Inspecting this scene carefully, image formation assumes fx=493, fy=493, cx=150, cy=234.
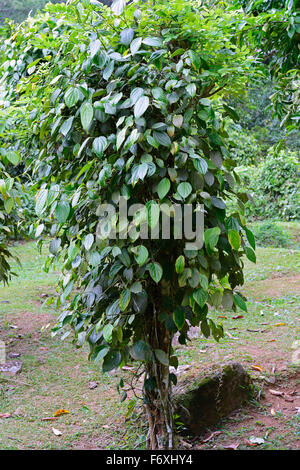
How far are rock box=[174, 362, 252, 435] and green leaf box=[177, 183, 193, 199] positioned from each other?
3.77 feet

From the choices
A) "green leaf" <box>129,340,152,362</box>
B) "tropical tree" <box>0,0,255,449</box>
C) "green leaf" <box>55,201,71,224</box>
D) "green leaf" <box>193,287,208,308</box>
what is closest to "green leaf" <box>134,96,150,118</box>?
"tropical tree" <box>0,0,255,449</box>

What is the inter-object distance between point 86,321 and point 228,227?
66cm

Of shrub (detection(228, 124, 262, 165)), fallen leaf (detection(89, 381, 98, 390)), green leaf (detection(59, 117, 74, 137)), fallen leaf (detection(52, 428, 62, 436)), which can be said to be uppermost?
shrub (detection(228, 124, 262, 165))

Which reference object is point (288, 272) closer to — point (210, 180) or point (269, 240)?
point (269, 240)

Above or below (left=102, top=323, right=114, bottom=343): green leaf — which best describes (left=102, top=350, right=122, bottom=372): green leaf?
below

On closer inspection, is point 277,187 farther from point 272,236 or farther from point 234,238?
point 234,238

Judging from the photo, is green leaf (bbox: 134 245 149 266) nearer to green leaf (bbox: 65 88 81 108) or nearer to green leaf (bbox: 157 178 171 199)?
green leaf (bbox: 157 178 171 199)

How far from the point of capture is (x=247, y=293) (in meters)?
4.73

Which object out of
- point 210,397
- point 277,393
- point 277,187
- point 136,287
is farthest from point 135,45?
point 277,187

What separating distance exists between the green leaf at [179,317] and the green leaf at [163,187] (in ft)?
1.44

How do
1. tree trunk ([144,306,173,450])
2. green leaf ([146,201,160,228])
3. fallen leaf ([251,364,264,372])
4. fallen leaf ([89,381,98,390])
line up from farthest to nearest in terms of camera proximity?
fallen leaf ([89,381,98,390]), fallen leaf ([251,364,264,372]), tree trunk ([144,306,173,450]), green leaf ([146,201,160,228])

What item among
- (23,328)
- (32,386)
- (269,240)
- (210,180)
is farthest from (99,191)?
(269,240)

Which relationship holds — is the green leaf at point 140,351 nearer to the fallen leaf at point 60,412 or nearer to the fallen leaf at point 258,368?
the fallen leaf at point 60,412

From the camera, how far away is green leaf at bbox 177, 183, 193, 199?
1599 millimetres
